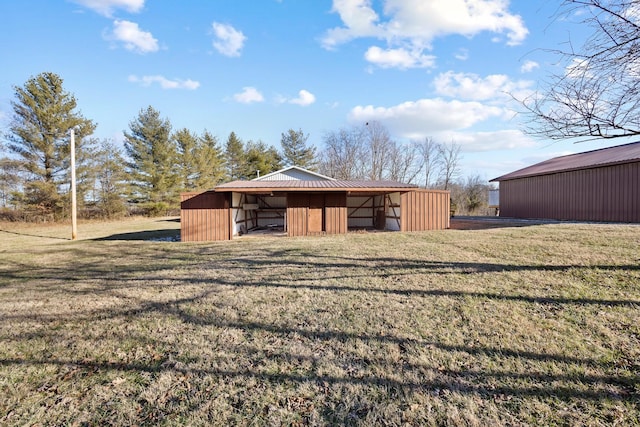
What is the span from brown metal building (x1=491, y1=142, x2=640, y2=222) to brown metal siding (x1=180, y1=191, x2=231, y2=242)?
59.0 feet

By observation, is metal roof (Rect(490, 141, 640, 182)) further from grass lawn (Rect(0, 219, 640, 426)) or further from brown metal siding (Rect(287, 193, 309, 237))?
brown metal siding (Rect(287, 193, 309, 237))

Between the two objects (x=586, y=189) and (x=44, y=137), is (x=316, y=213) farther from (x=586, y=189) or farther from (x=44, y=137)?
(x=44, y=137)

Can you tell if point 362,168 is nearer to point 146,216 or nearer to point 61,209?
point 146,216

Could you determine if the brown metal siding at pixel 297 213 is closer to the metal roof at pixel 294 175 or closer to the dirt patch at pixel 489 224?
the dirt patch at pixel 489 224

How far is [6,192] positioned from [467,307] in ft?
95.8

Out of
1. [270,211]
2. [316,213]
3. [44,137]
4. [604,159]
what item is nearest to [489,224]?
[604,159]

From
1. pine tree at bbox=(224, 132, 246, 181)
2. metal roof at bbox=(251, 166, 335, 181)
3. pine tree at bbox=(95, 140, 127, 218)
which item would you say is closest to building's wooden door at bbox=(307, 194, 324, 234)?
metal roof at bbox=(251, 166, 335, 181)

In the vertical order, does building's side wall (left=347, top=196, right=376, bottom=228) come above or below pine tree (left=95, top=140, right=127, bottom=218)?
below

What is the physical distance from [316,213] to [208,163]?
75.9 ft

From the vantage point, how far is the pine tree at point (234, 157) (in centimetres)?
3556

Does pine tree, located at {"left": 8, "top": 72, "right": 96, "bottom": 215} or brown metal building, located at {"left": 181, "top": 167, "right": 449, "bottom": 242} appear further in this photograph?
pine tree, located at {"left": 8, "top": 72, "right": 96, "bottom": 215}

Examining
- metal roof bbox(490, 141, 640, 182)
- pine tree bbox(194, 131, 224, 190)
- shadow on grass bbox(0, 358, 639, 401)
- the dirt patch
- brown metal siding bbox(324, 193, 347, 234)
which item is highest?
pine tree bbox(194, 131, 224, 190)

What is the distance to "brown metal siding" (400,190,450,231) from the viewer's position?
13.2 m

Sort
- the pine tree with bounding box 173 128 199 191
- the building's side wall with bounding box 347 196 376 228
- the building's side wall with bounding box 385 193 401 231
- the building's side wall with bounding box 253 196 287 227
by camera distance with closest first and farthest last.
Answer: the building's side wall with bounding box 385 193 401 231, the building's side wall with bounding box 347 196 376 228, the building's side wall with bounding box 253 196 287 227, the pine tree with bounding box 173 128 199 191
